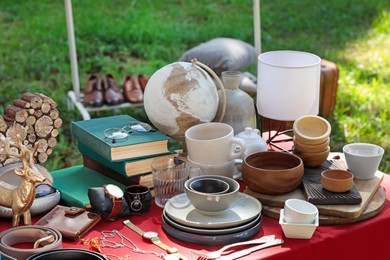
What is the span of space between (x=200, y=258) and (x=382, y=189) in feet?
2.41

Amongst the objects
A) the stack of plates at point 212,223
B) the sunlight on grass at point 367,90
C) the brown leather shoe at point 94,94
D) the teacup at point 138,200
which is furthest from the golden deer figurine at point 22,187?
the sunlight on grass at point 367,90

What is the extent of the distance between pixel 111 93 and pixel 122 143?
7.53 ft

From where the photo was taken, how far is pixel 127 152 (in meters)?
2.28

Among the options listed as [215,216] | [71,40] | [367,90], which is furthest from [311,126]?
[367,90]

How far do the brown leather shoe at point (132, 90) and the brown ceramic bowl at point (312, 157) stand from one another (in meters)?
2.29

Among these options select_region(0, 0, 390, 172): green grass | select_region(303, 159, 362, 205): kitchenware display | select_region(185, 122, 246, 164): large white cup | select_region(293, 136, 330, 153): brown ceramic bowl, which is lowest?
select_region(0, 0, 390, 172): green grass

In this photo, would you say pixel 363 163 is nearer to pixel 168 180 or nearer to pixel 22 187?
pixel 168 180

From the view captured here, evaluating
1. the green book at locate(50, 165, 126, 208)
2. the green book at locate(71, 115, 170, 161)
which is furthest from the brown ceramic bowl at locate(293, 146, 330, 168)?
the green book at locate(50, 165, 126, 208)

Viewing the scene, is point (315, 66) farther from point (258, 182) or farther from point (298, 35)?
point (298, 35)

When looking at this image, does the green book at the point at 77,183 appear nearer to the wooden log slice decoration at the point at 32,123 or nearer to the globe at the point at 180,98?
the wooden log slice decoration at the point at 32,123

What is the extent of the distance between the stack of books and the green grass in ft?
6.45

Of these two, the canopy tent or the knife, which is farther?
the canopy tent

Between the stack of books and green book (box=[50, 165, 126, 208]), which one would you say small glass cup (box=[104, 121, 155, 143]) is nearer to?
the stack of books

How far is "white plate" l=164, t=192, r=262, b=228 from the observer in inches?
79.4
